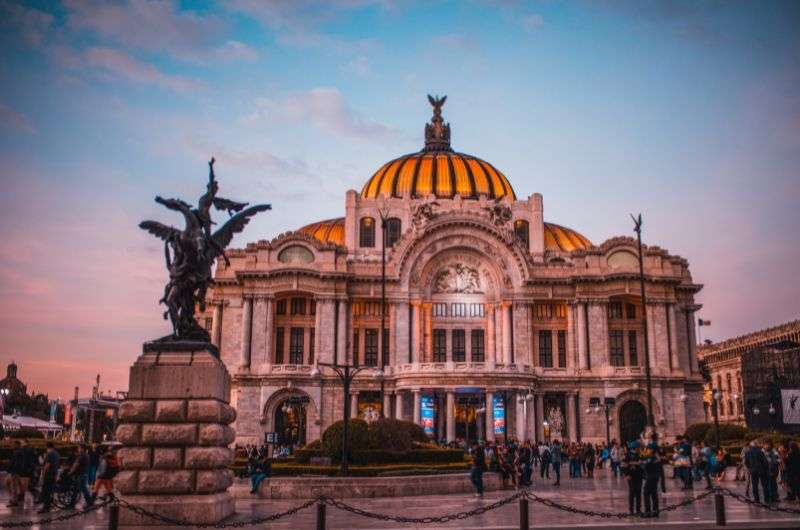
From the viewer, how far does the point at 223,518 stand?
61.5ft

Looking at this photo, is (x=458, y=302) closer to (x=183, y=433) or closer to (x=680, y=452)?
(x=680, y=452)

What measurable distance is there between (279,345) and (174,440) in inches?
1988

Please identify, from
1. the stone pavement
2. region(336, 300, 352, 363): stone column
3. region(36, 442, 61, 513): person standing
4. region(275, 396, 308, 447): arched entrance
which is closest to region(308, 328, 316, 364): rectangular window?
region(336, 300, 352, 363): stone column

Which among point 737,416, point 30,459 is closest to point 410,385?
point 30,459

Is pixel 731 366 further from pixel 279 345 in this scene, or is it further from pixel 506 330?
pixel 279 345

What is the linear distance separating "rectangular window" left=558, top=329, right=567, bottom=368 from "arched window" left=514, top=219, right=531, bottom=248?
1035cm

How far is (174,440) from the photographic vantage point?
704 inches

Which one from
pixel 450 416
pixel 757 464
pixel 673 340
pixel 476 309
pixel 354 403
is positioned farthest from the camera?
pixel 476 309

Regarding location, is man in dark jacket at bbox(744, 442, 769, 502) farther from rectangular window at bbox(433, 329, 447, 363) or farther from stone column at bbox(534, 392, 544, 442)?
rectangular window at bbox(433, 329, 447, 363)

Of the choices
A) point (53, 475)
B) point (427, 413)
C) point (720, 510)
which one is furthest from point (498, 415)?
point (720, 510)

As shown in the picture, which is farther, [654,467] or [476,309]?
[476,309]

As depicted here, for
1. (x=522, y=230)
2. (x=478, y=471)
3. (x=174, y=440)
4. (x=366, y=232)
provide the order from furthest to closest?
(x=522, y=230) → (x=366, y=232) → (x=478, y=471) → (x=174, y=440)

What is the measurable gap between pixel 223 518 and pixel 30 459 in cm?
850

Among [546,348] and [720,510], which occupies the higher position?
[546,348]
